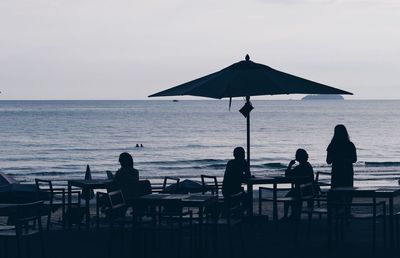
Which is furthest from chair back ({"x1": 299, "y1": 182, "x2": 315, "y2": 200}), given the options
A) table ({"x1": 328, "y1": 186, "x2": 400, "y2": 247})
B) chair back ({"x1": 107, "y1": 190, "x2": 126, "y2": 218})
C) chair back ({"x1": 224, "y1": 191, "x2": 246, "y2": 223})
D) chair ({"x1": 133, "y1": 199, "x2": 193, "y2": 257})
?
chair back ({"x1": 107, "y1": 190, "x2": 126, "y2": 218})

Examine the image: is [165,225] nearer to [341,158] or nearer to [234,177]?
[234,177]

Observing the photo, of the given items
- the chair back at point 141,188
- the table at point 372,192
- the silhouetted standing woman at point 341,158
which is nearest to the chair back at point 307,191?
the table at point 372,192

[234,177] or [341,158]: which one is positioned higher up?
[341,158]

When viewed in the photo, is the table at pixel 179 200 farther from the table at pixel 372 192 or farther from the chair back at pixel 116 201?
the table at pixel 372 192

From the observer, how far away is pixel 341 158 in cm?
1273

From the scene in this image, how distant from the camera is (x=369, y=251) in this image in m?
10.3

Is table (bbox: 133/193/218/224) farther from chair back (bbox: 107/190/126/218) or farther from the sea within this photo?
the sea

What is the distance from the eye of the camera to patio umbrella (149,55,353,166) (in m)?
11.3

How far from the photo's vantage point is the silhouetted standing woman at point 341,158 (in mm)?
12641

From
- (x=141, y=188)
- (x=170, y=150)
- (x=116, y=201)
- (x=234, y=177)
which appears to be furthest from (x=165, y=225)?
(x=170, y=150)

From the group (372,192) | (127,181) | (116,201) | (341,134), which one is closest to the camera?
(116,201)

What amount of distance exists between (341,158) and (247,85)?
210 centimetres

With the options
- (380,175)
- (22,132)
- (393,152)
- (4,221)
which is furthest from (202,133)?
(4,221)

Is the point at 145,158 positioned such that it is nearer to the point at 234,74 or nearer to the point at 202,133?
the point at 202,133
